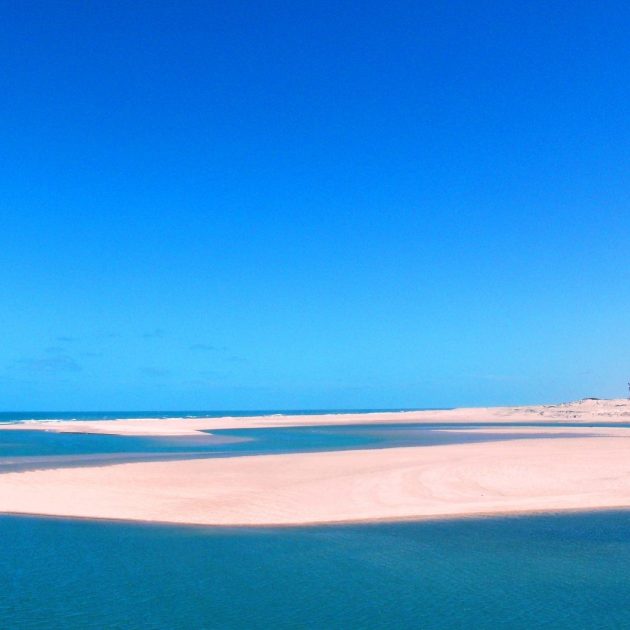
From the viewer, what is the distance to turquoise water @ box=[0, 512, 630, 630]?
12.2 meters

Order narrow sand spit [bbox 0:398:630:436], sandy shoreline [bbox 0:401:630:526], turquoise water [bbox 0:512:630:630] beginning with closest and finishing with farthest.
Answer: turquoise water [bbox 0:512:630:630]
sandy shoreline [bbox 0:401:630:526]
narrow sand spit [bbox 0:398:630:436]

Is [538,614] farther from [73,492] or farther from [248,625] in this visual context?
[73,492]

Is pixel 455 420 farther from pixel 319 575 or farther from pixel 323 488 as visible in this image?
pixel 319 575

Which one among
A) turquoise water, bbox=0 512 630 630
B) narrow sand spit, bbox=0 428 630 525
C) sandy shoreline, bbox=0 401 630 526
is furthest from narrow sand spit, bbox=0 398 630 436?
turquoise water, bbox=0 512 630 630

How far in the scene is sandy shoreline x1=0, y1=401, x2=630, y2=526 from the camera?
68.0 feet

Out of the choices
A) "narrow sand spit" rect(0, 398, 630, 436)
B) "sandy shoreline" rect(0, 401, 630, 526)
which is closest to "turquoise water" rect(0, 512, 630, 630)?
"sandy shoreline" rect(0, 401, 630, 526)

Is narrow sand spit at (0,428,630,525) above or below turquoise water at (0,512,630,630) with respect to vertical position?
above

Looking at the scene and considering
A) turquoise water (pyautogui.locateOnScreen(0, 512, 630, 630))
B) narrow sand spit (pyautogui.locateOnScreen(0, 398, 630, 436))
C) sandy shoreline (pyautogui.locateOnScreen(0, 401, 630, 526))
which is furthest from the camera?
narrow sand spit (pyautogui.locateOnScreen(0, 398, 630, 436))

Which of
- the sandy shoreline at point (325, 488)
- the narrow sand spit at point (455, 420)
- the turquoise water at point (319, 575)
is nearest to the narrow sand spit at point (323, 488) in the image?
the sandy shoreline at point (325, 488)

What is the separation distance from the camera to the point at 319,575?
47.9 feet

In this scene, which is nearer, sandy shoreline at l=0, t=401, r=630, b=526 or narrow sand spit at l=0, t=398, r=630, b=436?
sandy shoreline at l=0, t=401, r=630, b=526

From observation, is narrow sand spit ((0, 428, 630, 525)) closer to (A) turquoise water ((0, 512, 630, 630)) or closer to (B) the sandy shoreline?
(B) the sandy shoreline

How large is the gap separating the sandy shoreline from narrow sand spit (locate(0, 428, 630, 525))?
0.04 metres

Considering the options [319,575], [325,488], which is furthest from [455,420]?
[319,575]
